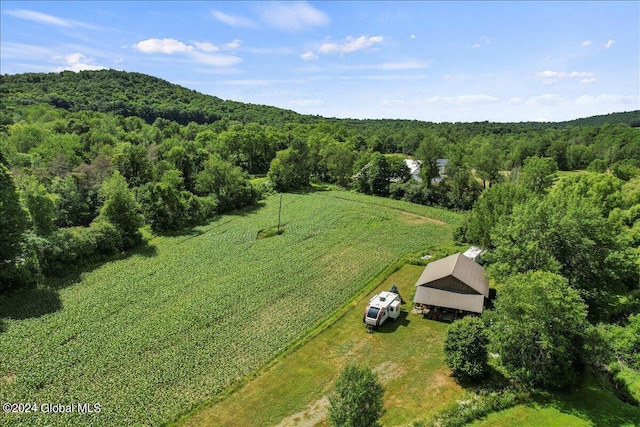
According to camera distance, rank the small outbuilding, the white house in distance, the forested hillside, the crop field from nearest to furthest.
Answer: the crop field
the small outbuilding
the forested hillside
the white house in distance

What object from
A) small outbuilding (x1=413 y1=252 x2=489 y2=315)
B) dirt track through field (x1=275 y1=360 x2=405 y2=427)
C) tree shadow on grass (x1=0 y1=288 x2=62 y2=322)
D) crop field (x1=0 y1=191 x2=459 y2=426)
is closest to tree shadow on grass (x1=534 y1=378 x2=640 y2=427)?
small outbuilding (x1=413 y1=252 x2=489 y2=315)

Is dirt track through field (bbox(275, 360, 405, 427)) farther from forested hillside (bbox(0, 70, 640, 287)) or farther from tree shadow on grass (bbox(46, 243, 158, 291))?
forested hillside (bbox(0, 70, 640, 287))

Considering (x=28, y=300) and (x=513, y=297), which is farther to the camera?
(x=28, y=300)

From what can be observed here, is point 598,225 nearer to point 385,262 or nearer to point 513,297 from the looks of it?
point 513,297

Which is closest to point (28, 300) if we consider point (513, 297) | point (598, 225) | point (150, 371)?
point (150, 371)

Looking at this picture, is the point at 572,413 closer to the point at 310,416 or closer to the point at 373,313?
the point at 373,313

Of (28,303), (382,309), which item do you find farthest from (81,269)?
(382,309)

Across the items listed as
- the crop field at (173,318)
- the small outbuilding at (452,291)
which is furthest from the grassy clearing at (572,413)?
the crop field at (173,318)
